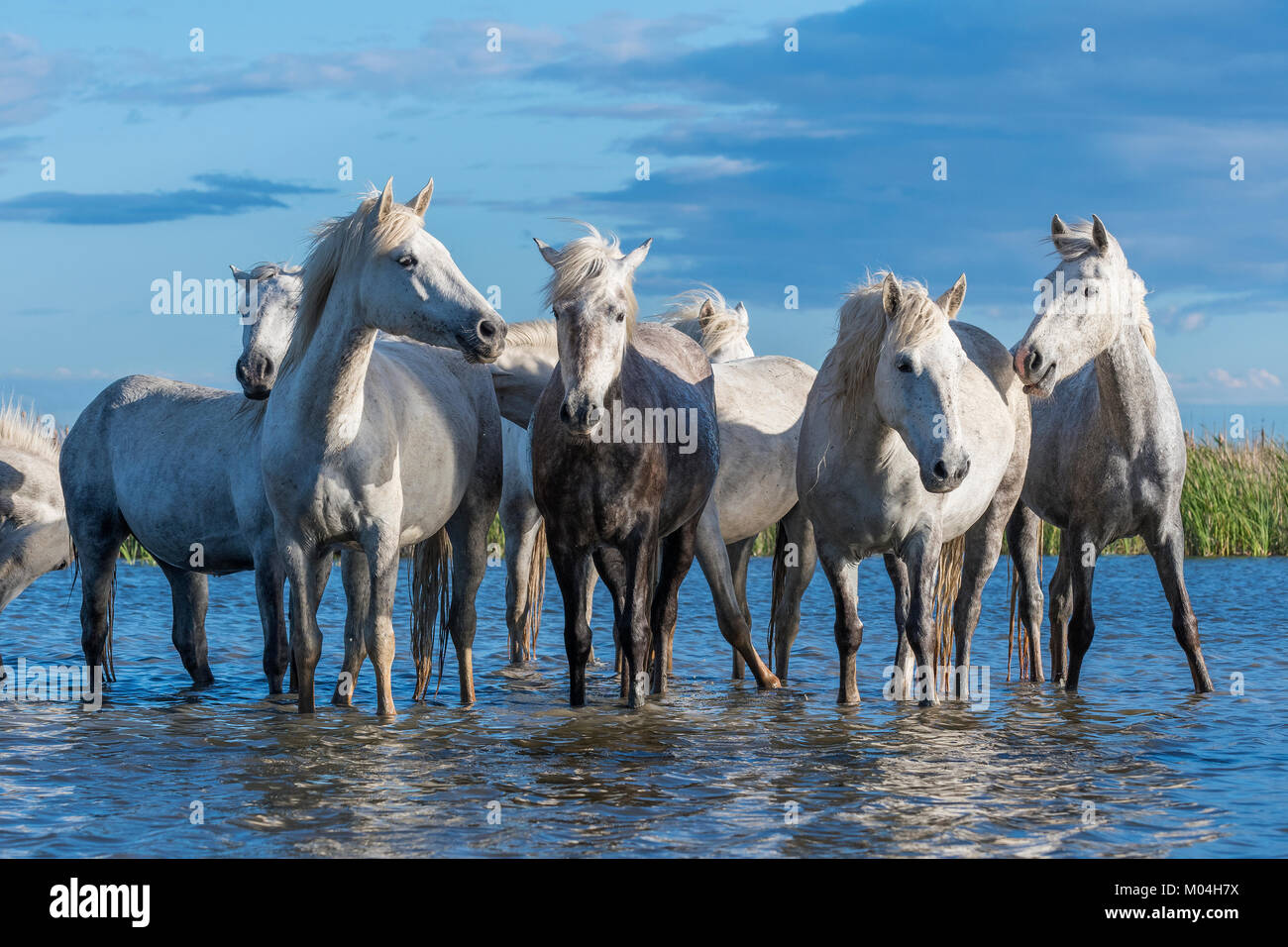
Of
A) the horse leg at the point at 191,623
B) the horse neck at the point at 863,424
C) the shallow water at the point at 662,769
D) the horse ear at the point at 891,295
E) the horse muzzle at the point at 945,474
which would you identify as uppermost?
the horse ear at the point at 891,295

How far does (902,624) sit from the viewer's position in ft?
23.8

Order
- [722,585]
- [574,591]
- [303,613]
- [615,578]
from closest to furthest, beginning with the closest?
[303,613]
[574,591]
[615,578]
[722,585]

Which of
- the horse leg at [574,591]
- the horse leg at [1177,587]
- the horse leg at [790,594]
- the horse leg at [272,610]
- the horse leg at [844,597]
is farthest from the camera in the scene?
the horse leg at [790,594]

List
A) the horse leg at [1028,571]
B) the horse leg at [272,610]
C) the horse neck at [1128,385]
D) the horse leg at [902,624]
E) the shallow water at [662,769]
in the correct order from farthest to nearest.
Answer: the horse leg at [1028,571] < the horse neck at [1128,385] < the horse leg at [272,610] < the horse leg at [902,624] < the shallow water at [662,769]

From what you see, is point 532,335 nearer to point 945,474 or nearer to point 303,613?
point 303,613

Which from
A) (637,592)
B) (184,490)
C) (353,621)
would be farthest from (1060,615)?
(184,490)

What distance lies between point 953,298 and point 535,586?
4.77 m

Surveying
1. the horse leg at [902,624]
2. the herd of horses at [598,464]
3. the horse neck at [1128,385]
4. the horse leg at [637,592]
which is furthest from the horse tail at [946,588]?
the horse leg at [637,592]

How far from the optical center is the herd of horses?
6.65m

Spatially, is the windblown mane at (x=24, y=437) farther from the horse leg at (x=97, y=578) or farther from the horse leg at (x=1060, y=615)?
the horse leg at (x=1060, y=615)

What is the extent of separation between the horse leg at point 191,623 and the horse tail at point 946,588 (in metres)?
4.73

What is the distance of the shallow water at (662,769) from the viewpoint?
16.1ft
